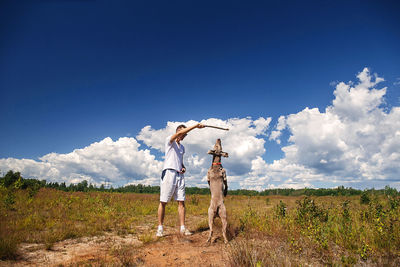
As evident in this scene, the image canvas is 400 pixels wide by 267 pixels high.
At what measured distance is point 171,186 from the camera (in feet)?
15.8

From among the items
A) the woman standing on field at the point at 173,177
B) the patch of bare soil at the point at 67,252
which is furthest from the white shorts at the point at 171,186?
the patch of bare soil at the point at 67,252

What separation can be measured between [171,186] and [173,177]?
0.21 m

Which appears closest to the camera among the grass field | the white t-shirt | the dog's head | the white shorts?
the grass field

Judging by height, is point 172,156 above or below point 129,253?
above

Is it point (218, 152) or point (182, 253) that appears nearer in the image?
point (182, 253)

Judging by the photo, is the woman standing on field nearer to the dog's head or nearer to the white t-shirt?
the white t-shirt

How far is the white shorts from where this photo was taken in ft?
15.6

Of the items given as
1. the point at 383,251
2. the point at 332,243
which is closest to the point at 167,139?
the point at 332,243

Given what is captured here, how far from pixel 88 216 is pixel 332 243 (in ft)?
26.0

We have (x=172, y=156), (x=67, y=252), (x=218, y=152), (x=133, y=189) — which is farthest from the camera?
(x=133, y=189)

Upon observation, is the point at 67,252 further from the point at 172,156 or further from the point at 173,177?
the point at 172,156

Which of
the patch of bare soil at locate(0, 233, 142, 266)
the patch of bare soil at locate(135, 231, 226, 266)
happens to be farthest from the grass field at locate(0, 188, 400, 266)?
the patch of bare soil at locate(135, 231, 226, 266)

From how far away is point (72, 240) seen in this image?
4.79 meters

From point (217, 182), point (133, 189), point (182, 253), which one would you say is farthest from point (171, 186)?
point (133, 189)
